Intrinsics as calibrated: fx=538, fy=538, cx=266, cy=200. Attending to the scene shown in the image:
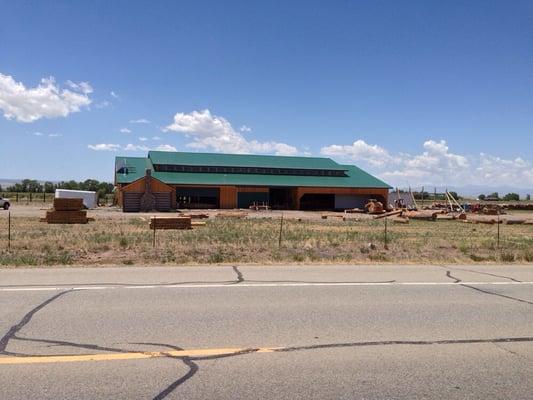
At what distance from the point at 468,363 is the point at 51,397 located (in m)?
3.93

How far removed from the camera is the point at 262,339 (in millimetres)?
6199

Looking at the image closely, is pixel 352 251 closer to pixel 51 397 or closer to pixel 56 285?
pixel 56 285

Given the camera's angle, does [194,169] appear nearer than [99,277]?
No

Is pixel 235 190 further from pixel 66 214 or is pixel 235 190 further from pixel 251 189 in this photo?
pixel 66 214

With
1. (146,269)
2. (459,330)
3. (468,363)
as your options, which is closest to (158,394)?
(468,363)

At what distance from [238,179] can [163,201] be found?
12.3 metres

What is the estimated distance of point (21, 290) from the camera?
9.18 meters

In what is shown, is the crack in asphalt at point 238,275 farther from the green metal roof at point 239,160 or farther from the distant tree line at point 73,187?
the distant tree line at point 73,187

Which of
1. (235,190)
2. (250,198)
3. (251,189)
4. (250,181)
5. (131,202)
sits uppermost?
(250,181)

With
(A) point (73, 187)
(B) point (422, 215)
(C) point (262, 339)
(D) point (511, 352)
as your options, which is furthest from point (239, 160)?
(D) point (511, 352)

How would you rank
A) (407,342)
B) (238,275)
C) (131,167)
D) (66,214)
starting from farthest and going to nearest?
(131,167)
(66,214)
(238,275)
(407,342)

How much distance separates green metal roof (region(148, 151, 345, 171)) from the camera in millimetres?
68438

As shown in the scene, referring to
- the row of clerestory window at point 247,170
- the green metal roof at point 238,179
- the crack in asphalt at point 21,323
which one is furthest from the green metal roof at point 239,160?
the crack in asphalt at point 21,323

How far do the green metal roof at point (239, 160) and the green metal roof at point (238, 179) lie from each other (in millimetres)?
1715
